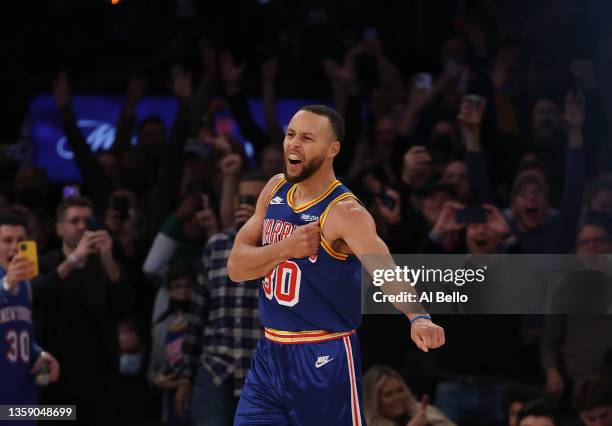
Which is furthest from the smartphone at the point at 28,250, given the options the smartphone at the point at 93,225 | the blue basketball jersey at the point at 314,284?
the blue basketball jersey at the point at 314,284

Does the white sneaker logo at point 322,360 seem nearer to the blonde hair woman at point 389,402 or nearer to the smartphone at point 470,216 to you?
the blonde hair woman at point 389,402

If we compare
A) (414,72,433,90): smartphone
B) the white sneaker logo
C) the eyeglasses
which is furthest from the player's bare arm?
(414,72,433,90): smartphone

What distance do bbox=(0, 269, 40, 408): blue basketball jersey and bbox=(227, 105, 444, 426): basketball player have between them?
6.56 ft

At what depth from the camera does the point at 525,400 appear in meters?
6.43

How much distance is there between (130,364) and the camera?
784cm

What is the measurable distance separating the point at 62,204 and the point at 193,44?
3.11 meters

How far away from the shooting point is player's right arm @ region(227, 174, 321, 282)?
15.5 ft

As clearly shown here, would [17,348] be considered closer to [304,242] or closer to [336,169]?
[304,242]

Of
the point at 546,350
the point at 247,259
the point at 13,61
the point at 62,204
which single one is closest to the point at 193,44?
the point at 13,61

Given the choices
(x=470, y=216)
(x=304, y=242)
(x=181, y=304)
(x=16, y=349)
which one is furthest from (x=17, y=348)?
(x=470, y=216)

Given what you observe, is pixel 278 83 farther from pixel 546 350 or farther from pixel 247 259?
pixel 247 259

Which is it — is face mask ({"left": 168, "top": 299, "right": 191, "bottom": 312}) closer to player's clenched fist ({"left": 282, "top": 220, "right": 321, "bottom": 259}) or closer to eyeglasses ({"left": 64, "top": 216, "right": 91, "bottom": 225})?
eyeglasses ({"left": 64, "top": 216, "right": 91, "bottom": 225})

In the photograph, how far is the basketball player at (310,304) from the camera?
4973 millimetres

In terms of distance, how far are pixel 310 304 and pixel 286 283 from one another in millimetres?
136
